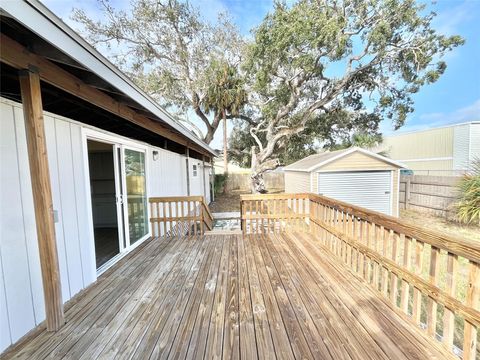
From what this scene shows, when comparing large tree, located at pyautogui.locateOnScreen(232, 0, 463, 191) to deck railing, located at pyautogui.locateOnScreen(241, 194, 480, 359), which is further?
large tree, located at pyautogui.locateOnScreen(232, 0, 463, 191)

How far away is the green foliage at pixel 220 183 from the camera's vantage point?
16.0m

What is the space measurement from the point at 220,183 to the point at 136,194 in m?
12.3

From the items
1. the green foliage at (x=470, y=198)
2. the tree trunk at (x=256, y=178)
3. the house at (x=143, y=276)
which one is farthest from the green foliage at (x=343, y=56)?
the house at (x=143, y=276)

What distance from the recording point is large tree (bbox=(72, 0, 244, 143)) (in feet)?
43.7

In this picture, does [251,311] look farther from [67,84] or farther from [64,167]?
[67,84]

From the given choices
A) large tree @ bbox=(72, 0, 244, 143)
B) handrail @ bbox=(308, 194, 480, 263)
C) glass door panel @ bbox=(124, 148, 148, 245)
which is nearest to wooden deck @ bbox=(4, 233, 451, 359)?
handrail @ bbox=(308, 194, 480, 263)

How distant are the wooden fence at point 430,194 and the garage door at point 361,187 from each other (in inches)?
63.6

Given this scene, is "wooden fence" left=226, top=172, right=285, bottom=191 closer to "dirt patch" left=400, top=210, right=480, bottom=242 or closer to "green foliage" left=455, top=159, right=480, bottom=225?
"dirt patch" left=400, top=210, right=480, bottom=242

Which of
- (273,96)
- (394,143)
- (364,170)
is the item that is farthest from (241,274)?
(394,143)

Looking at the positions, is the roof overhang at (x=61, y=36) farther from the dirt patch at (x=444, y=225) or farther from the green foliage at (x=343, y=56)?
the green foliage at (x=343, y=56)

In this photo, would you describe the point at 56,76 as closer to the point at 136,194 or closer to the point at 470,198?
the point at 136,194

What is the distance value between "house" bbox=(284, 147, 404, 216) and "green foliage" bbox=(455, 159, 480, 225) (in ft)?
6.06

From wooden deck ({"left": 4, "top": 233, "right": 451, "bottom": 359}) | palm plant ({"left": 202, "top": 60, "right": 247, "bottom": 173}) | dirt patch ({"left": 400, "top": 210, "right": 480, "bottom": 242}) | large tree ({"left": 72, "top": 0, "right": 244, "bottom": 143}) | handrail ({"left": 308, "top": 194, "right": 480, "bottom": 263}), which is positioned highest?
large tree ({"left": 72, "top": 0, "right": 244, "bottom": 143})

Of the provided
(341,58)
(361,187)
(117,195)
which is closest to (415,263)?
(117,195)
